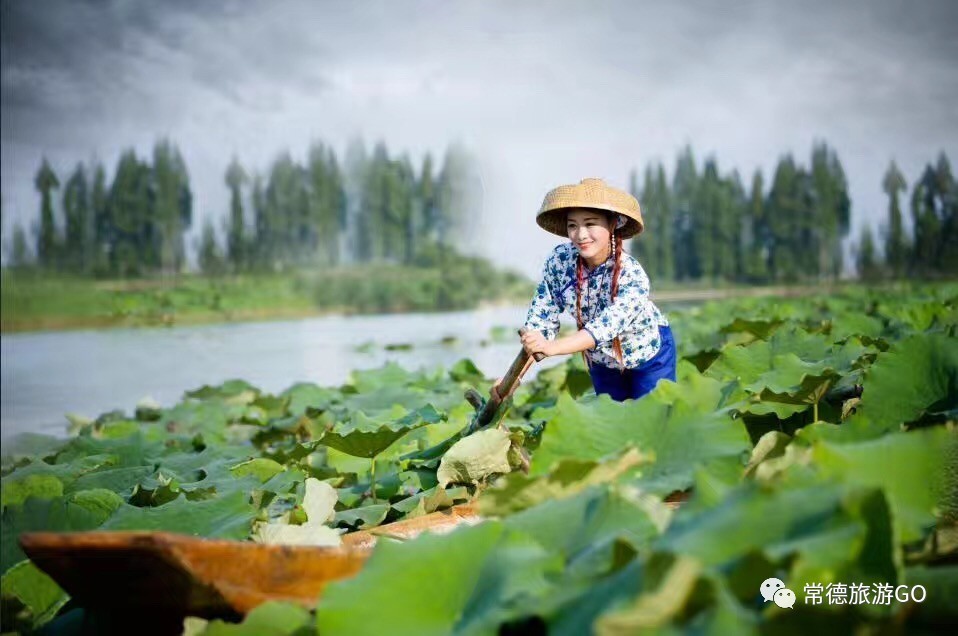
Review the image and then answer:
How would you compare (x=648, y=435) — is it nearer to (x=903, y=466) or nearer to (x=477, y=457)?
(x=903, y=466)

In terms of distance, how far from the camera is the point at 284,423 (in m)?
3.66

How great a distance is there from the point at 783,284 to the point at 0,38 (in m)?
31.9

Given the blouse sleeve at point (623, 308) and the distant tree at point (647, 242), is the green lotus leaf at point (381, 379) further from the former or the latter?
the distant tree at point (647, 242)

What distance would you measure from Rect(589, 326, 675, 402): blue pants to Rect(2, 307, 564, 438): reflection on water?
3465 millimetres

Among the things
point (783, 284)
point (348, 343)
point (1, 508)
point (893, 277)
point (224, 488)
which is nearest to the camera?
point (1, 508)

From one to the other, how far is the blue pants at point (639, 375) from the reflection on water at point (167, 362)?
3.46 metres

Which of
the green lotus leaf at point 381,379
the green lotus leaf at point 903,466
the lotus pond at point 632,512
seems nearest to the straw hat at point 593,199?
the lotus pond at point 632,512

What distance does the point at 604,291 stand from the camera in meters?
2.41

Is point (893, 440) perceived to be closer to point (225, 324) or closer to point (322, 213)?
point (225, 324)

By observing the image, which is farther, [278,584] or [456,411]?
[456,411]

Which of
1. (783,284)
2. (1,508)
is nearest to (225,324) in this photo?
(1,508)

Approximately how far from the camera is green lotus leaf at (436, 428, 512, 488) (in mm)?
1586

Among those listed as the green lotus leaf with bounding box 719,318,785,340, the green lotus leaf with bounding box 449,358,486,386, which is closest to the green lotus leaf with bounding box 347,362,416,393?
the green lotus leaf with bounding box 449,358,486,386

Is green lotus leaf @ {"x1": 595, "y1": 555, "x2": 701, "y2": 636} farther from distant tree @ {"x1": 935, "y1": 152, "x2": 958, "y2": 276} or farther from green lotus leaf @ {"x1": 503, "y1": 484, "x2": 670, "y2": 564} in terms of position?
distant tree @ {"x1": 935, "y1": 152, "x2": 958, "y2": 276}
